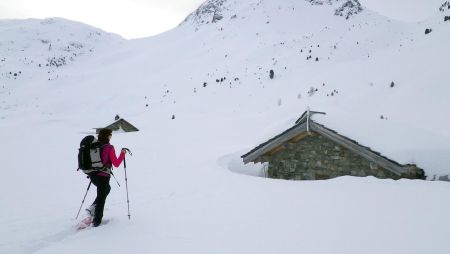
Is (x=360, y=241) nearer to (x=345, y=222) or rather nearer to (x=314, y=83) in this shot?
(x=345, y=222)

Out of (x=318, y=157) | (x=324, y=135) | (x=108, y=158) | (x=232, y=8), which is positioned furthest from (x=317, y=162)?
(x=232, y=8)

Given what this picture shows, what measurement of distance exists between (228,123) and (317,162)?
1549 centimetres

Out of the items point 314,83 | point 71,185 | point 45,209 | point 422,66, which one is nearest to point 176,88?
point 314,83

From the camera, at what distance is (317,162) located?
1032cm

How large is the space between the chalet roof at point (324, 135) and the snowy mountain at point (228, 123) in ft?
1.04

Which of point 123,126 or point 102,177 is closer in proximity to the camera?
point 102,177

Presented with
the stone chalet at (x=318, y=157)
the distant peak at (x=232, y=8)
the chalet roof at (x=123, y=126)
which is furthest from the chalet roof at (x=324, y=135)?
the distant peak at (x=232, y=8)

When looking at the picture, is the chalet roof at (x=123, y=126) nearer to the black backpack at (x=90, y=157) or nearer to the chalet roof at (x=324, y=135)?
the chalet roof at (x=324, y=135)

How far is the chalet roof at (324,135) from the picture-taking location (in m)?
8.98

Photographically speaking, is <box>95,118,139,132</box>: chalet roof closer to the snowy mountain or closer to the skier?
the snowy mountain

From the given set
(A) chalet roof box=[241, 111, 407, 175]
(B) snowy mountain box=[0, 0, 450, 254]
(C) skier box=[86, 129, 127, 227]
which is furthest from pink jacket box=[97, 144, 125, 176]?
(A) chalet roof box=[241, 111, 407, 175]

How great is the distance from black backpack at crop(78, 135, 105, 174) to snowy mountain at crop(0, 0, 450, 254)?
43.6 inches

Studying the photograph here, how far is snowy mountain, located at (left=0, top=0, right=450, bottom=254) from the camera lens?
5.92 meters

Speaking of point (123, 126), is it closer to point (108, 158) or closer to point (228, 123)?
point (228, 123)
